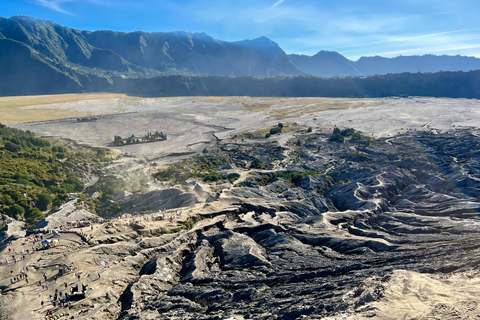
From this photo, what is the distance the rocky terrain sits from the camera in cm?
2706

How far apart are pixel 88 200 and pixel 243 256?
141ft

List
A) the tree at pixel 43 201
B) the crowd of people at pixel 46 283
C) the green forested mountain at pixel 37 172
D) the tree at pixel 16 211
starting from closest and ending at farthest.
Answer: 1. the crowd of people at pixel 46 283
2. the tree at pixel 16 211
3. the green forested mountain at pixel 37 172
4. the tree at pixel 43 201

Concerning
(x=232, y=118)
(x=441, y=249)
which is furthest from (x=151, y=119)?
(x=441, y=249)

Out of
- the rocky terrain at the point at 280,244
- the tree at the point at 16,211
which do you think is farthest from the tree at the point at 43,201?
the rocky terrain at the point at 280,244

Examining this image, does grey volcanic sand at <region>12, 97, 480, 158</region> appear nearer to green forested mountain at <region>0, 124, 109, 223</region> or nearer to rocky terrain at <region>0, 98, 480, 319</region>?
green forested mountain at <region>0, 124, 109, 223</region>

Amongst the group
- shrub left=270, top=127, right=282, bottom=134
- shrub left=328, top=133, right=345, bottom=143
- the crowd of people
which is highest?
shrub left=270, top=127, right=282, bottom=134

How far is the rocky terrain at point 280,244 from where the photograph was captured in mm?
27062

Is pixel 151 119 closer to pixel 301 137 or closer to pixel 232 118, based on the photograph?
pixel 232 118

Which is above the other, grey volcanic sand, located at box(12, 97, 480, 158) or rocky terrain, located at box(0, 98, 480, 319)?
grey volcanic sand, located at box(12, 97, 480, 158)

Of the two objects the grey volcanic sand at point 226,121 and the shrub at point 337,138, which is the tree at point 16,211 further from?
the shrub at point 337,138

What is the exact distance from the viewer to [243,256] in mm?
37656

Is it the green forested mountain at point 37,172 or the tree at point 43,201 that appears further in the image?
the tree at point 43,201

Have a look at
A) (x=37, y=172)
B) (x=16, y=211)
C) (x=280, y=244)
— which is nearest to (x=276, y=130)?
(x=37, y=172)

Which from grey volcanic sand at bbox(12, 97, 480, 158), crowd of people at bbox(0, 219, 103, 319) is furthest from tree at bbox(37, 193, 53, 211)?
grey volcanic sand at bbox(12, 97, 480, 158)
